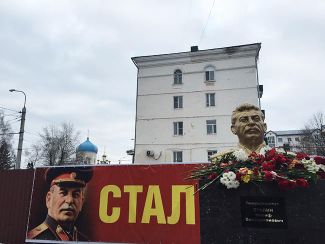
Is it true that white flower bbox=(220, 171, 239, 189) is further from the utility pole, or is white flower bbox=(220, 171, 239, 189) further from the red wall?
the utility pole

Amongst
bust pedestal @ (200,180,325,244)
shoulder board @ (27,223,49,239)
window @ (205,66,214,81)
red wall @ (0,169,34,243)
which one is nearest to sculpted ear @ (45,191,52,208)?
shoulder board @ (27,223,49,239)

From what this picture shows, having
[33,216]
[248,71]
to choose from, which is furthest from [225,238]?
[248,71]

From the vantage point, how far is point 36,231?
27.3 ft

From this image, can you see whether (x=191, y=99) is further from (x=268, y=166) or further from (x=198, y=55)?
(x=268, y=166)

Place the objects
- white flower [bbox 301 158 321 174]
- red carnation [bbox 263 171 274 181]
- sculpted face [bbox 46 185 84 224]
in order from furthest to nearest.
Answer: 1. sculpted face [bbox 46 185 84 224]
2. white flower [bbox 301 158 321 174]
3. red carnation [bbox 263 171 274 181]

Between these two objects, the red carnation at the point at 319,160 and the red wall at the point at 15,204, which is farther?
the red wall at the point at 15,204

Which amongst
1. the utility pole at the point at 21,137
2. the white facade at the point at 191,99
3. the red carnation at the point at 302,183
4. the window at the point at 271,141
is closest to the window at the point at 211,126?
the white facade at the point at 191,99

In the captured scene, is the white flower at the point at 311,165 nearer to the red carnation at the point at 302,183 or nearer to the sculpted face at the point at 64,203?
the red carnation at the point at 302,183

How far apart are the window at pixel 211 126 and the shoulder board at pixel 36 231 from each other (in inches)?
764

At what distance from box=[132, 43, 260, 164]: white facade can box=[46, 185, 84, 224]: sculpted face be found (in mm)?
17815

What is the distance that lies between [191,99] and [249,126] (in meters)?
21.4

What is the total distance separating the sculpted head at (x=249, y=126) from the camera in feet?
20.1

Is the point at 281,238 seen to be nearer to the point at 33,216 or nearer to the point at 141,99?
the point at 33,216

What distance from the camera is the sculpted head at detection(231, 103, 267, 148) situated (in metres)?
6.13
